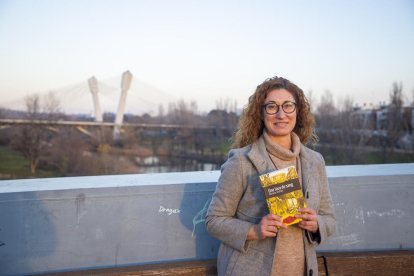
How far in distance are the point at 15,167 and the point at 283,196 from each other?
3442 centimetres

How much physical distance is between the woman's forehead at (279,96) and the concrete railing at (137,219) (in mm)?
840

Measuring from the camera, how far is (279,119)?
1.64m

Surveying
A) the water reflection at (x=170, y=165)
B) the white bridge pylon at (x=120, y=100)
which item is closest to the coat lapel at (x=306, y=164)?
the water reflection at (x=170, y=165)

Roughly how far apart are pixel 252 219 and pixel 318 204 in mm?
380

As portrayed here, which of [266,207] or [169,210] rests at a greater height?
[266,207]

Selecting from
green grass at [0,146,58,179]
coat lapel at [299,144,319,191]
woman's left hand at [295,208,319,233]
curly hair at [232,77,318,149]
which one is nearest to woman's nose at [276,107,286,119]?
curly hair at [232,77,318,149]

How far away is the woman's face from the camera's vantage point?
164 centimetres

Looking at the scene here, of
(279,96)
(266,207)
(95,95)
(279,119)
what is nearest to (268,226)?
(266,207)

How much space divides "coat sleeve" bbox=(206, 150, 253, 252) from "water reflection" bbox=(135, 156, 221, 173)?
30.7 metres

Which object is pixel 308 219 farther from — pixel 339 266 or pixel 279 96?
pixel 339 266

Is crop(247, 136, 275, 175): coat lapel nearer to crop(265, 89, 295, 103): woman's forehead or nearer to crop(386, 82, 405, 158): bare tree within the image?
crop(265, 89, 295, 103): woman's forehead

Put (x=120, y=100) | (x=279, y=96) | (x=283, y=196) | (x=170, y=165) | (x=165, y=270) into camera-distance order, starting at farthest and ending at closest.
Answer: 1. (x=120, y=100)
2. (x=170, y=165)
3. (x=165, y=270)
4. (x=279, y=96)
5. (x=283, y=196)

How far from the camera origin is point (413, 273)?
2268 millimetres

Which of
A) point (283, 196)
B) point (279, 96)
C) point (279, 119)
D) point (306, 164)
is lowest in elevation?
Result: point (283, 196)
